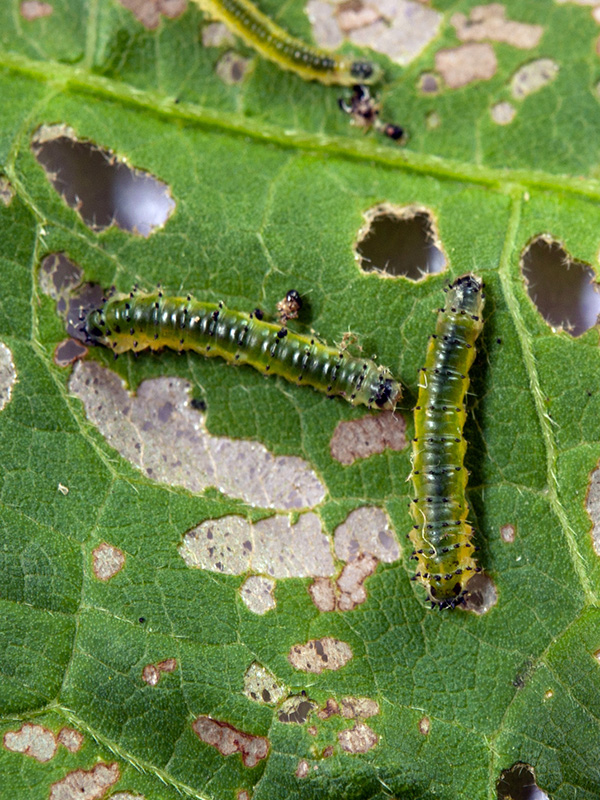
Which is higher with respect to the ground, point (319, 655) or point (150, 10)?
point (150, 10)

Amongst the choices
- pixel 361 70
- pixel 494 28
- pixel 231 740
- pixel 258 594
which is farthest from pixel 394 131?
pixel 231 740

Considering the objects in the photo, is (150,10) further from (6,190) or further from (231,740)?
(231,740)

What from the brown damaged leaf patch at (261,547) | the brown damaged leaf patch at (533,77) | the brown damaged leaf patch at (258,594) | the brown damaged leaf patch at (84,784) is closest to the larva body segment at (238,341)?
the brown damaged leaf patch at (261,547)

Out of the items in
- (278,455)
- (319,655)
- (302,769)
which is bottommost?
(302,769)

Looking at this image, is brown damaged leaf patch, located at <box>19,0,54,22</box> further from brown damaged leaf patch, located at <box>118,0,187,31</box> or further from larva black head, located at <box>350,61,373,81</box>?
larva black head, located at <box>350,61,373,81</box>

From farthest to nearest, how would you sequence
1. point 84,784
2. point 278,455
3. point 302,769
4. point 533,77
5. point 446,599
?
point 533,77, point 278,455, point 446,599, point 302,769, point 84,784

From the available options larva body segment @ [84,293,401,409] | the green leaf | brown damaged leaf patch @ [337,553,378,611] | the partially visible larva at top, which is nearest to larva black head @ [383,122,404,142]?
the green leaf
